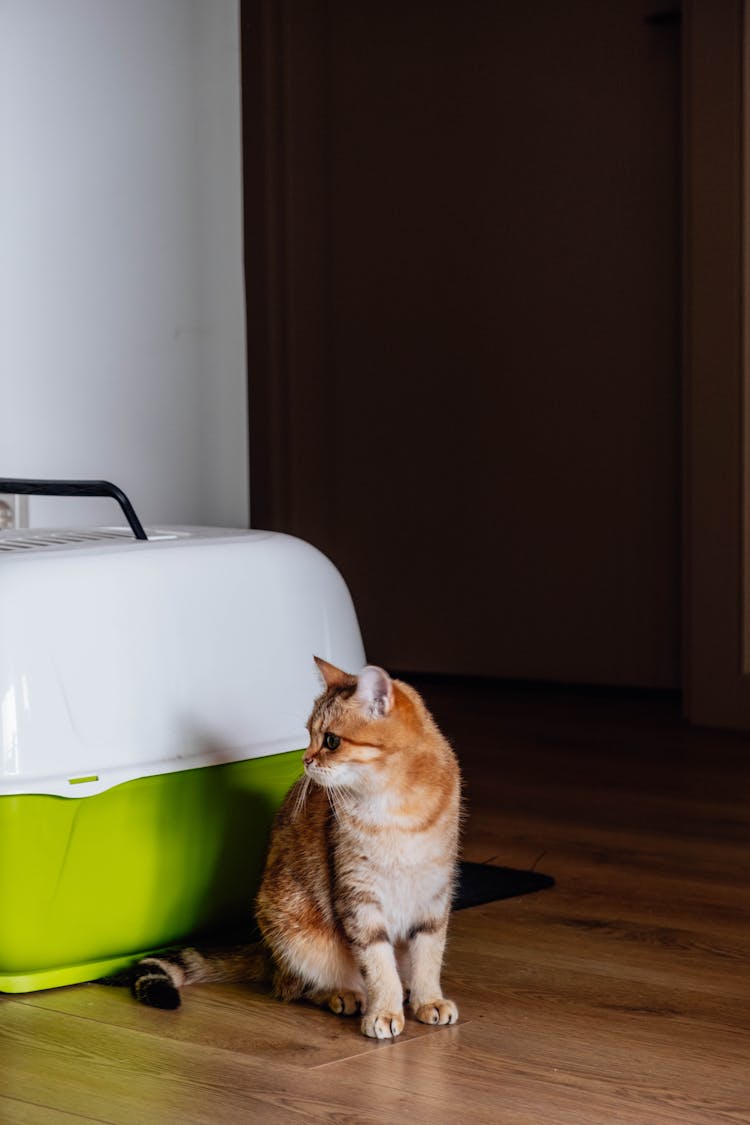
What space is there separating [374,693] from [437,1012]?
307 mm

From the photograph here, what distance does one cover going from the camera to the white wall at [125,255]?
225 cm

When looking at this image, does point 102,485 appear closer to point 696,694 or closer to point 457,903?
point 457,903

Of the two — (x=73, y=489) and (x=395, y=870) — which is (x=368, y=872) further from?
(x=73, y=489)

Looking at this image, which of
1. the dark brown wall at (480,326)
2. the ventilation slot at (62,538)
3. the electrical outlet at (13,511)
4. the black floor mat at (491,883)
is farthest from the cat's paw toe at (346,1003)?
the dark brown wall at (480,326)

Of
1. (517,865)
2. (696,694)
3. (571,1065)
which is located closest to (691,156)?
(696,694)

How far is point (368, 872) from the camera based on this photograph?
1.39m

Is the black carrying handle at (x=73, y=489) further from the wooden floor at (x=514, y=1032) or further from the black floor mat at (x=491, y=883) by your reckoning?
the black floor mat at (x=491, y=883)

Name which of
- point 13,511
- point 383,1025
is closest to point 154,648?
point 383,1025

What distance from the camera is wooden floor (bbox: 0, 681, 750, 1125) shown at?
120 centimetres

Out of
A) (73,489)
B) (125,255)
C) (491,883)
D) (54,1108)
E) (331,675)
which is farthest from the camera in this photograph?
(125,255)

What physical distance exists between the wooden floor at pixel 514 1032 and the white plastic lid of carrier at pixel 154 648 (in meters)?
0.25

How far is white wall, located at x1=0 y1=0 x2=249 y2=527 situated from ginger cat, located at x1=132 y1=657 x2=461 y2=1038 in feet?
3.33

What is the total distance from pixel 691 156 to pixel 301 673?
66.6 inches

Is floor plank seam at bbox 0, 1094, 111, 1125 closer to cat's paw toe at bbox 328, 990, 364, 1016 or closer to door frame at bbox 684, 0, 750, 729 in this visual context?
cat's paw toe at bbox 328, 990, 364, 1016
